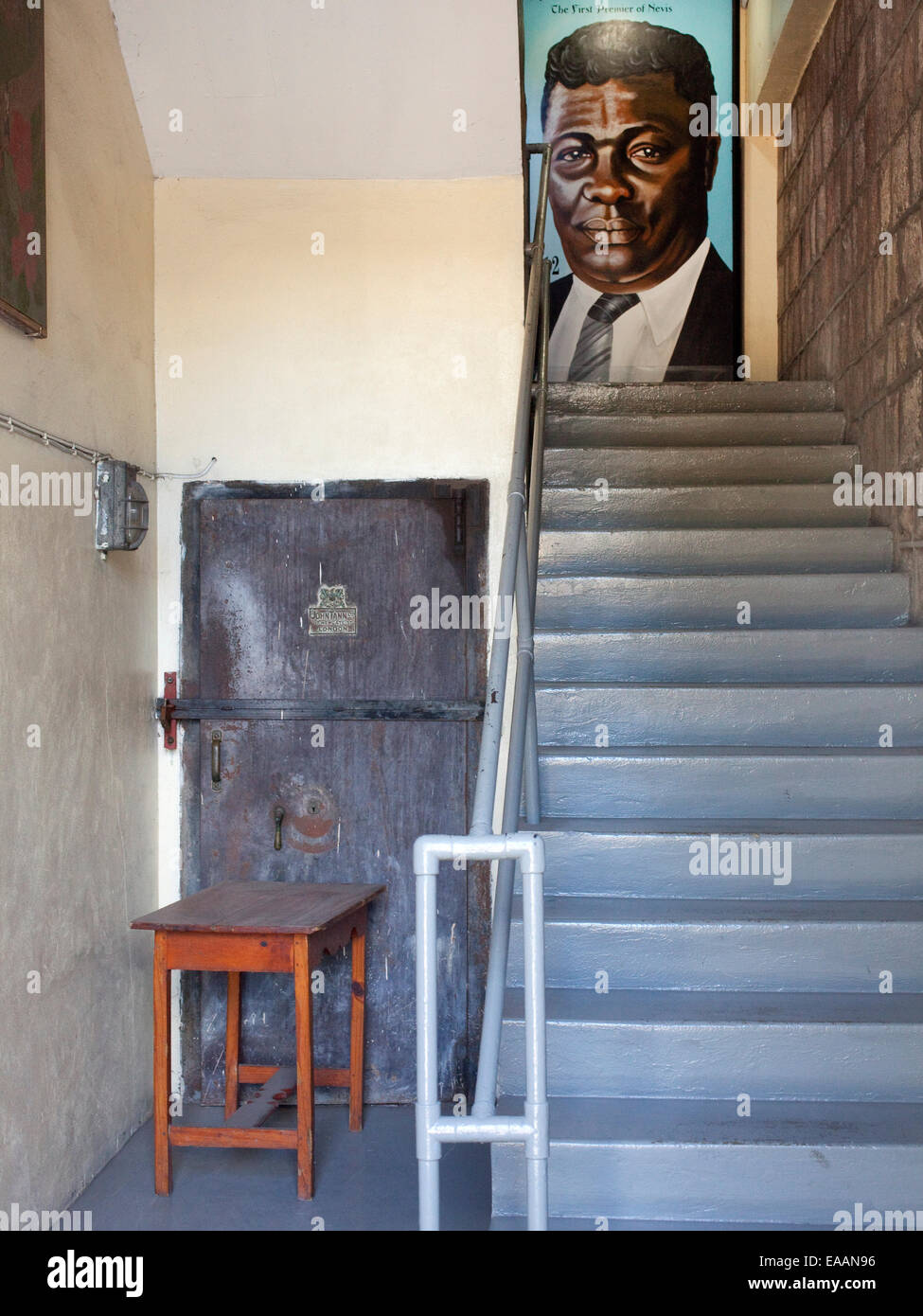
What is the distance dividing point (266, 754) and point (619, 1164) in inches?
75.2

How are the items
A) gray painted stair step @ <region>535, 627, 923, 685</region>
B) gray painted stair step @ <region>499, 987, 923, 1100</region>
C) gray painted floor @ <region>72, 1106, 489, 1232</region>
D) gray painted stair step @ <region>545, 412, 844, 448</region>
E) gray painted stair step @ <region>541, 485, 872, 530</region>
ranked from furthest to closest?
1. gray painted stair step @ <region>545, 412, 844, 448</region>
2. gray painted stair step @ <region>541, 485, 872, 530</region>
3. gray painted stair step @ <region>535, 627, 923, 685</region>
4. gray painted floor @ <region>72, 1106, 489, 1232</region>
5. gray painted stair step @ <region>499, 987, 923, 1100</region>

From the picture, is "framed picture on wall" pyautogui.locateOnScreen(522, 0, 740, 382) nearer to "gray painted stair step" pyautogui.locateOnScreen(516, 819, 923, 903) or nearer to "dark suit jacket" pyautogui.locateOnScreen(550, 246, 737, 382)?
"dark suit jacket" pyautogui.locateOnScreen(550, 246, 737, 382)

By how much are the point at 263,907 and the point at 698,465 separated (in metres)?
1.92

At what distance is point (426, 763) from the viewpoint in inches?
140

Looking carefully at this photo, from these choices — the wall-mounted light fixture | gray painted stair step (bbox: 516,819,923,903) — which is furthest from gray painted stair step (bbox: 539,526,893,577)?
the wall-mounted light fixture

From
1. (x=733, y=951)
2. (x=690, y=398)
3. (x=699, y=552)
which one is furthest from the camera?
(x=690, y=398)

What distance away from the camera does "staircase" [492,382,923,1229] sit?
6.50ft

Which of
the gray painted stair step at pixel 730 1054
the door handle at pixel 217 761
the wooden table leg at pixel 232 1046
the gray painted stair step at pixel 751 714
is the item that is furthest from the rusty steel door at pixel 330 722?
the gray painted stair step at pixel 730 1054

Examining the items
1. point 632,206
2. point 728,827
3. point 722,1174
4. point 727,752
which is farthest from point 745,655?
point 632,206

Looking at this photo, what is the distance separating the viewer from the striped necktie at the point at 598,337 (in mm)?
5465

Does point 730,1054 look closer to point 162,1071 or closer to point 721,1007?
point 721,1007

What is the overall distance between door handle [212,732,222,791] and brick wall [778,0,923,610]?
2.04 metres

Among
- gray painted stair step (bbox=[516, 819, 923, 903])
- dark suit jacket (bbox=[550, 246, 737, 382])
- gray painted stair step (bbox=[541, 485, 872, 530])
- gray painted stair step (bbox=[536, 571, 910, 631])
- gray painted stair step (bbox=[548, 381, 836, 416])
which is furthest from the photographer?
dark suit jacket (bbox=[550, 246, 737, 382])

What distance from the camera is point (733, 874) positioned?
247 cm
